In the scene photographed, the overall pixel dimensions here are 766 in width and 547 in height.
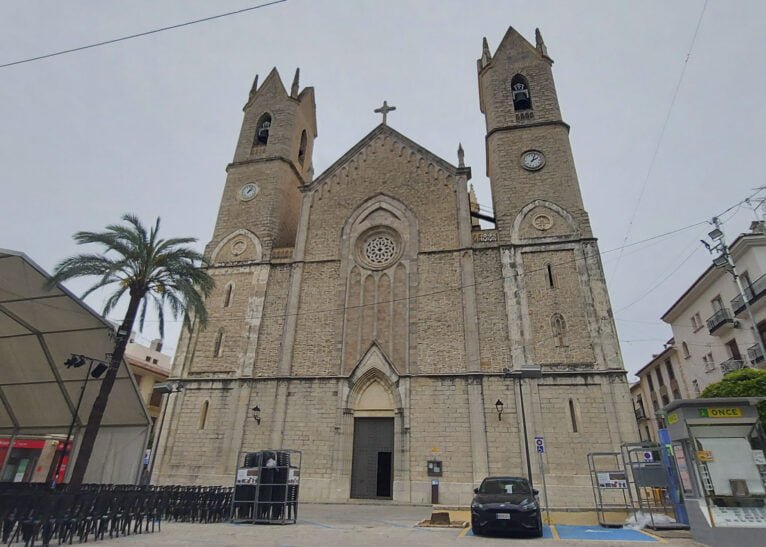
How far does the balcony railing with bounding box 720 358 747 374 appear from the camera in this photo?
24.2 m

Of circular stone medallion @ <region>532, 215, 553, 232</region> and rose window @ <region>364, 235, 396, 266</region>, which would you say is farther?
rose window @ <region>364, 235, 396, 266</region>

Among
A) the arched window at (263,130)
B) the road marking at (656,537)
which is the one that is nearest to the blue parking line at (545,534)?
the road marking at (656,537)

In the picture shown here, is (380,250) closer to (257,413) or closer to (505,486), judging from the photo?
(257,413)

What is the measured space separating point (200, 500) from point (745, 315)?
27.4 metres

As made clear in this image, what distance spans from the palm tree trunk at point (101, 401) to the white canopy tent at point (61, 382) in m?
0.59

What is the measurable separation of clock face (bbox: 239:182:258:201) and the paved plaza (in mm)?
18194

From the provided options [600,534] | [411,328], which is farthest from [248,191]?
[600,534]

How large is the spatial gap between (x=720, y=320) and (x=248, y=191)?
2833cm

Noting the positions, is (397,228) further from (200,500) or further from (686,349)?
(686,349)

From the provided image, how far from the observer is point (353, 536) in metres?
9.07

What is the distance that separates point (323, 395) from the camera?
19.5 meters

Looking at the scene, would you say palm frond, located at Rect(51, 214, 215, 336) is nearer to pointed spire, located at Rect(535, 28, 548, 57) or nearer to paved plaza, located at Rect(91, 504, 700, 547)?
paved plaza, located at Rect(91, 504, 700, 547)

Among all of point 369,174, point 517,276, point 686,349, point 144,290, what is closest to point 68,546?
point 144,290

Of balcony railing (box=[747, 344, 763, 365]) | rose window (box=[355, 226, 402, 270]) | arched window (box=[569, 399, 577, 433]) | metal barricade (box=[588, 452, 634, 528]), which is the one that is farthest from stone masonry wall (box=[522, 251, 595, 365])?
balcony railing (box=[747, 344, 763, 365])
